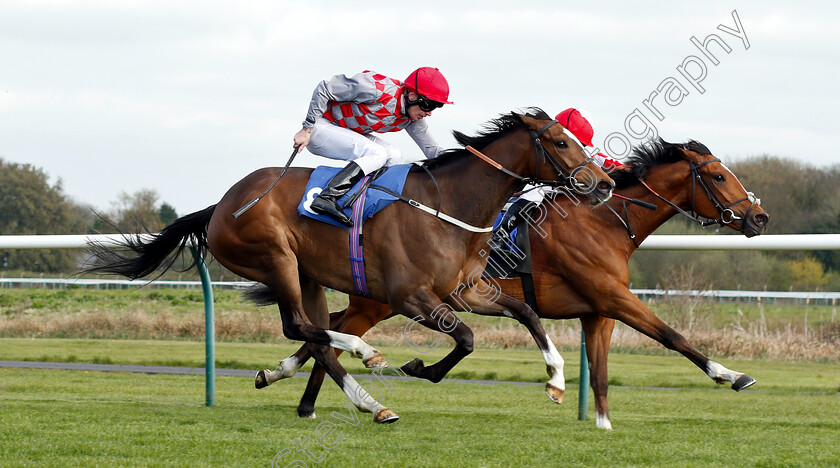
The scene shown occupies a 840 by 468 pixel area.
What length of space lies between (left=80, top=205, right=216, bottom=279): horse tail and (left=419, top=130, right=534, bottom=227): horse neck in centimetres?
167

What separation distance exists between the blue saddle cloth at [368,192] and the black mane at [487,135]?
130mm

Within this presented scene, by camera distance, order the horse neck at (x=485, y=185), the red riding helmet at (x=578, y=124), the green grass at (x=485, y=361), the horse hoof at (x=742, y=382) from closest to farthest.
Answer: the horse neck at (x=485, y=185) < the horse hoof at (x=742, y=382) < the red riding helmet at (x=578, y=124) < the green grass at (x=485, y=361)

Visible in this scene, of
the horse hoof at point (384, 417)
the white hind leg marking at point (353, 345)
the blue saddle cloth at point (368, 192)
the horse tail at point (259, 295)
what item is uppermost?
the blue saddle cloth at point (368, 192)

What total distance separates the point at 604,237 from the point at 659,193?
545 millimetres

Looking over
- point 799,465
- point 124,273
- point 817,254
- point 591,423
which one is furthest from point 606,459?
point 817,254

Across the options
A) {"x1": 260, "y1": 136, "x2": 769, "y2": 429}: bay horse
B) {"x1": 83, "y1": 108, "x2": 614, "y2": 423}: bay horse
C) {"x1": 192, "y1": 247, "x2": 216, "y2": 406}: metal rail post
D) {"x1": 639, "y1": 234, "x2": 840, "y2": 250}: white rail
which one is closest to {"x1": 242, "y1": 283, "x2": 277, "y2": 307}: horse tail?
{"x1": 192, "y1": 247, "x2": 216, "y2": 406}: metal rail post

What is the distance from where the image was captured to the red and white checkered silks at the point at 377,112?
5125mm

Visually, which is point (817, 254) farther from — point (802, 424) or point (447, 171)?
point (447, 171)

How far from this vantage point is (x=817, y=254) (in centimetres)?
1867

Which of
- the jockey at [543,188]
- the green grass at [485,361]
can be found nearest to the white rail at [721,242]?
the jockey at [543,188]

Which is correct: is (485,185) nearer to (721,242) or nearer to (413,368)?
(413,368)

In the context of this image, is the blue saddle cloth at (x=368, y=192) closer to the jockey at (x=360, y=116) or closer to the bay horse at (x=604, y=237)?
the jockey at (x=360, y=116)

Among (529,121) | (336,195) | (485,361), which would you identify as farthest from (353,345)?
(485,361)

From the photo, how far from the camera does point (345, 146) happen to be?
17.0 feet
